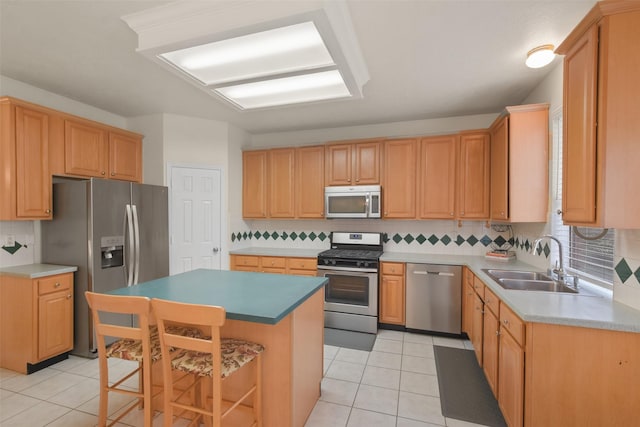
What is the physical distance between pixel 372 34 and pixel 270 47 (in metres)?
0.86

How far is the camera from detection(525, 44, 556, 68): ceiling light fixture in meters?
2.14

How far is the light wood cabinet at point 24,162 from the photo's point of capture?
2.52 metres

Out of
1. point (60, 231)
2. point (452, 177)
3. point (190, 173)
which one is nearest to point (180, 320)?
point (60, 231)

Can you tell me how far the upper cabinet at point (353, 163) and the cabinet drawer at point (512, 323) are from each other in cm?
224

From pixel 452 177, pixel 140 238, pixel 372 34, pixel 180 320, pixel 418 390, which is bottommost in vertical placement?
pixel 418 390

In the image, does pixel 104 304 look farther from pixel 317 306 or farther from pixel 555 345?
pixel 555 345

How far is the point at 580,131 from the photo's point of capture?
1.59 meters

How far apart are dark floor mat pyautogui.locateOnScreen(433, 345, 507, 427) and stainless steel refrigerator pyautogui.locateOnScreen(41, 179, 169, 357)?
10.4 feet

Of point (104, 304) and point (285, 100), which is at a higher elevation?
point (285, 100)

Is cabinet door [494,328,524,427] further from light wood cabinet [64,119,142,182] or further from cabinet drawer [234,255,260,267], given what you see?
light wood cabinet [64,119,142,182]

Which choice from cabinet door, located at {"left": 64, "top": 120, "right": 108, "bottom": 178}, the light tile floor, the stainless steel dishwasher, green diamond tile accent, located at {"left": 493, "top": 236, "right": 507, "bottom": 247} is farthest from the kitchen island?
green diamond tile accent, located at {"left": 493, "top": 236, "right": 507, "bottom": 247}

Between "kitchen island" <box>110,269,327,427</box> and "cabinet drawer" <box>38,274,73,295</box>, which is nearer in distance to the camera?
"kitchen island" <box>110,269,327,427</box>

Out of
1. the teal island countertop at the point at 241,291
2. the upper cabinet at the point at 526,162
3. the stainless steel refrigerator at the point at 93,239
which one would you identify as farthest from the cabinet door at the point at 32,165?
the upper cabinet at the point at 526,162

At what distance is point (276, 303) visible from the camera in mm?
1601
